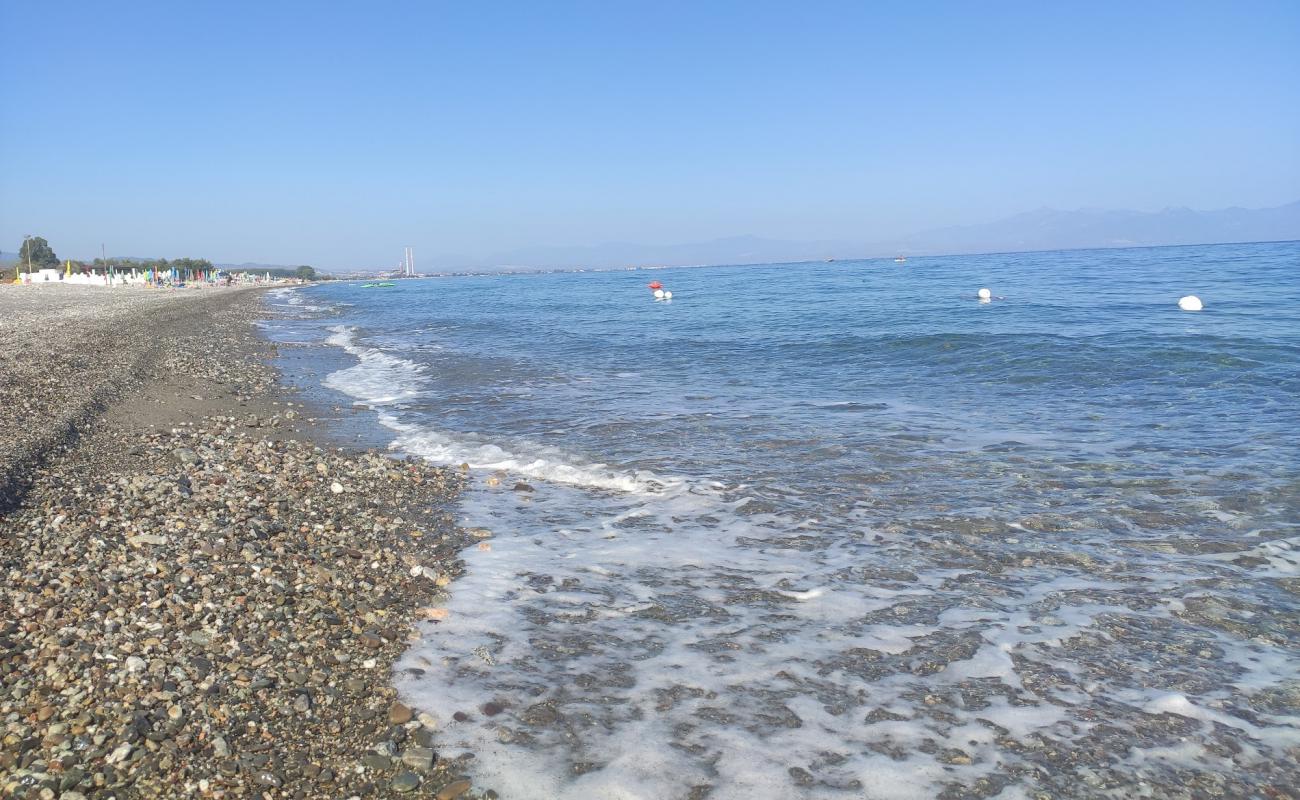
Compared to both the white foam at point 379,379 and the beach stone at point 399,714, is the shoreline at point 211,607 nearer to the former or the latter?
the beach stone at point 399,714

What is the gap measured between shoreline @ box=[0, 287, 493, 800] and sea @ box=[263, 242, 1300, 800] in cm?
39

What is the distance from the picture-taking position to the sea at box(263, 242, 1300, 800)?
3.44 metres

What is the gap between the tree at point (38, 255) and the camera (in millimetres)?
74444

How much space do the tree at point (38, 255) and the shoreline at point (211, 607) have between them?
87.0 m

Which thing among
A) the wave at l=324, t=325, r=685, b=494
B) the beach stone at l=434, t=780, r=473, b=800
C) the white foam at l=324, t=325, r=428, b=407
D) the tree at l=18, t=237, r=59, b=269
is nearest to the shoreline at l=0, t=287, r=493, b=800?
the beach stone at l=434, t=780, r=473, b=800

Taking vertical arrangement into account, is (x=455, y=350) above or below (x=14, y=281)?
below

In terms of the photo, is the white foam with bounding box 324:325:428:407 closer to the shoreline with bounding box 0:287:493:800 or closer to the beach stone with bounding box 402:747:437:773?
the shoreline with bounding box 0:287:493:800

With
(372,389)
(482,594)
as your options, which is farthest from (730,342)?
(482,594)

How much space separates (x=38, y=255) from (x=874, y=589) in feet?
350

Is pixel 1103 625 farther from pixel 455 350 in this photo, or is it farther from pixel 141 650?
pixel 455 350

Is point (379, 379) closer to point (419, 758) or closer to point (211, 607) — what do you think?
point (211, 607)

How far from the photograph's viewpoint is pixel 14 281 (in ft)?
210

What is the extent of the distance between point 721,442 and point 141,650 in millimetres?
6800

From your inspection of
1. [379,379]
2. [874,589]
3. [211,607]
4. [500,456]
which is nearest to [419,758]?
[211,607]
